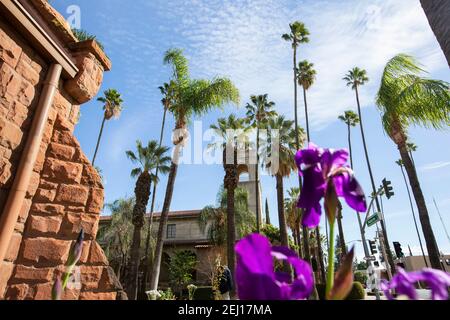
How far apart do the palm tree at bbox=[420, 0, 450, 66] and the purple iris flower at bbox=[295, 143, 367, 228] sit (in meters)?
2.63

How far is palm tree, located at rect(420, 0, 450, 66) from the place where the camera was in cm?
263

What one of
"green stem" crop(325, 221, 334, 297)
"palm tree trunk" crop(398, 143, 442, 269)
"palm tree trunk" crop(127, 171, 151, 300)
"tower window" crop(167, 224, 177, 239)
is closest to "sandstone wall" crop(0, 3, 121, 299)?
"green stem" crop(325, 221, 334, 297)

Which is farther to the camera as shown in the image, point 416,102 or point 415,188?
point 415,188

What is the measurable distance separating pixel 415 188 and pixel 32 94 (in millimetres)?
14790

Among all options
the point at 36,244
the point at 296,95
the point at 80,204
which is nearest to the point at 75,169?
the point at 80,204

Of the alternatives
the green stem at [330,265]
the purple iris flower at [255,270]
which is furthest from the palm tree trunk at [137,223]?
the purple iris flower at [255,270]

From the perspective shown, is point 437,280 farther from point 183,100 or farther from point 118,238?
point 118,238

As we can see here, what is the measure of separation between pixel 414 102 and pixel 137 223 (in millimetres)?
16413

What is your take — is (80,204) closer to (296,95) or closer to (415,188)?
(415,188)

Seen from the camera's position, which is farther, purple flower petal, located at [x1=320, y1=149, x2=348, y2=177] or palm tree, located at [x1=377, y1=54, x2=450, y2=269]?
palm tree, located at [x1=377, y1=54, x2=450, y2=269]

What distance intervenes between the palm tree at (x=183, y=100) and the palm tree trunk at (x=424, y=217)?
29.3 feet

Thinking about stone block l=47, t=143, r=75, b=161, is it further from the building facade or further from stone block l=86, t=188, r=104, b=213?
the building facade

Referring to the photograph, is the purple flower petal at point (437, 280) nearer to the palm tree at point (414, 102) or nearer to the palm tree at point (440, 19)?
the palm tree at point (440, 19)
